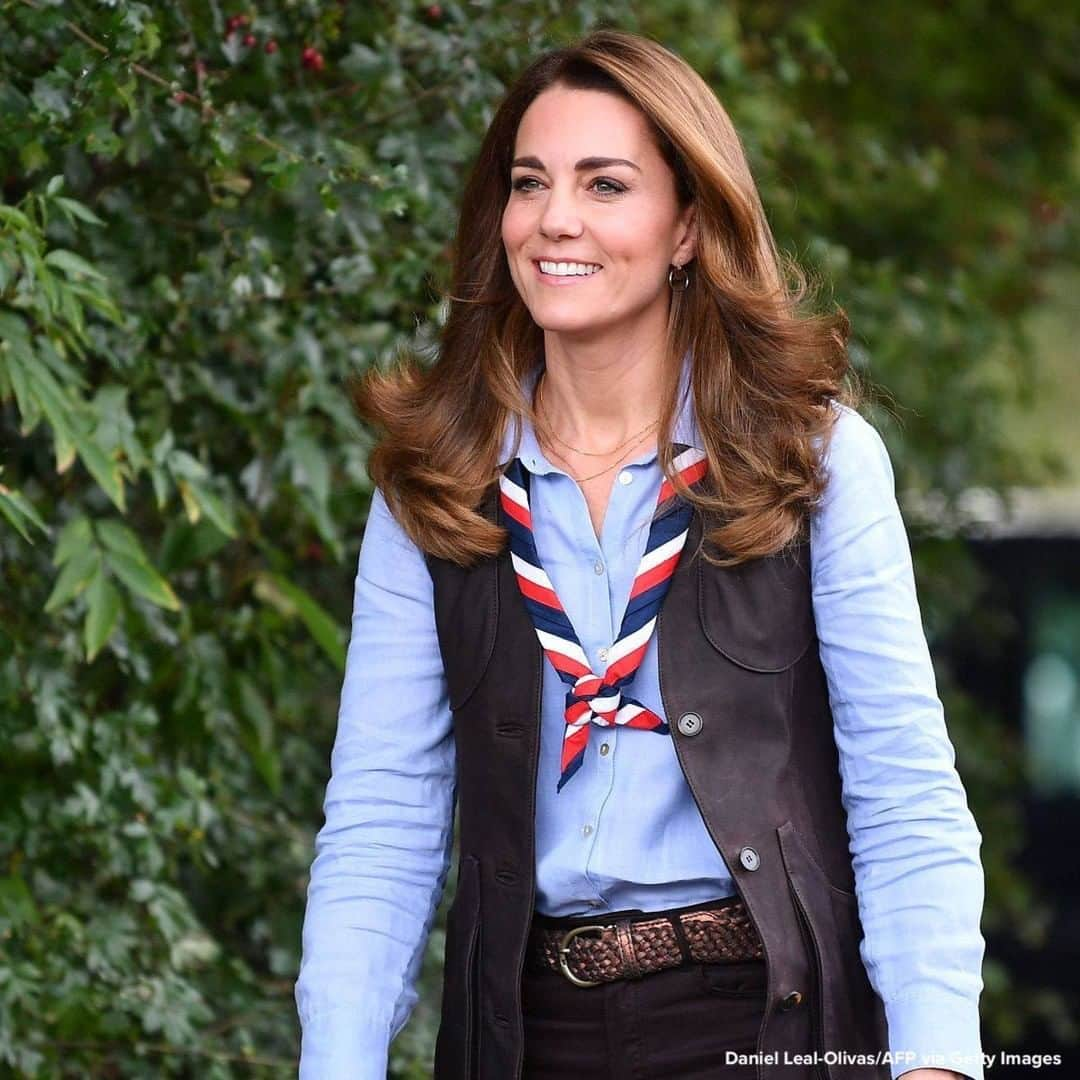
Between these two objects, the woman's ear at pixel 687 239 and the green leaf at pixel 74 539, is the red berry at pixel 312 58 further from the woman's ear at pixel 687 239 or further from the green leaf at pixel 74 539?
the woman's ear at pixel 687 239

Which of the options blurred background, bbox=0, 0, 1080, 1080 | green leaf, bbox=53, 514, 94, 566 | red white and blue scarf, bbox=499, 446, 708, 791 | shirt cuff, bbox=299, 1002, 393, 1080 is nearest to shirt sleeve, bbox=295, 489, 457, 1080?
shirt cuff, bbox=299, 1002, 393, 1080

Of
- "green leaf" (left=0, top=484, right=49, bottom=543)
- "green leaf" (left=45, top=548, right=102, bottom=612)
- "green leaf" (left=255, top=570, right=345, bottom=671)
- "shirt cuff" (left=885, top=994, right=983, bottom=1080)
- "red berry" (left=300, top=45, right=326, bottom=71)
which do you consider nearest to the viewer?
"shirt cuff" (left=885, top=994, right=983, bottom=1080)

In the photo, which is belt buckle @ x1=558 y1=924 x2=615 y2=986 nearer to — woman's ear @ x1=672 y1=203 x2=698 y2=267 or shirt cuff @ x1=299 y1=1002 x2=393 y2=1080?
shirt cuff @ x1=299 y1=1002 x2=393 y2=1080

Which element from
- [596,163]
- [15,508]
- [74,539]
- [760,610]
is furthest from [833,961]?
[74,539]

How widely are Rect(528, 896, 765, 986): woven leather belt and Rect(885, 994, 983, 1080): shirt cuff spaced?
16 cm

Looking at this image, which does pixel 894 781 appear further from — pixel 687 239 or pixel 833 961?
pixel 687 239

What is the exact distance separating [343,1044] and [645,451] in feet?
2.54

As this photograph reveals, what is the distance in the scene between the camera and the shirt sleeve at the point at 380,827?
2.39 metres

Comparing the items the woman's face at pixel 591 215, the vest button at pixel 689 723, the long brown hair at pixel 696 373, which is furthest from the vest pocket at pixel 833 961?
the woman's face at pixel 591 215

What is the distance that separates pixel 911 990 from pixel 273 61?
6.41ft

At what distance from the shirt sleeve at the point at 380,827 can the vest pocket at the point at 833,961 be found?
1.51 ft

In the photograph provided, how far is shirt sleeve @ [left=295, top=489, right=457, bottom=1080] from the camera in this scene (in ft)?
7.86

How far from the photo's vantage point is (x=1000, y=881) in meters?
5.98

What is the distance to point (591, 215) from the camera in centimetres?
254
